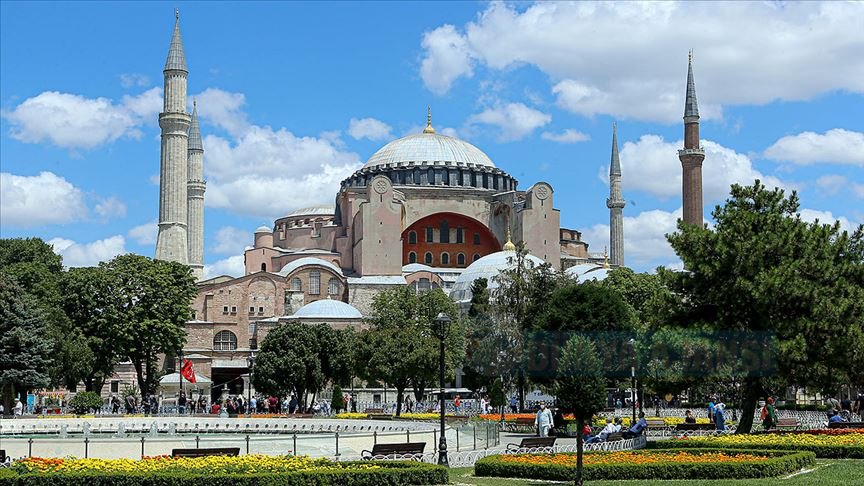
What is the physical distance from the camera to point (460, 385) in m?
52.2

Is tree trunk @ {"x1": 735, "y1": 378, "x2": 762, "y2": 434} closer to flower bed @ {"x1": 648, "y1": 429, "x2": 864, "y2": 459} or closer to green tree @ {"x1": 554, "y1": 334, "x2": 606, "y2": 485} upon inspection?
flower bed @ {"x1": 648, "y1": 429, "x2": 864, "y2": 459}

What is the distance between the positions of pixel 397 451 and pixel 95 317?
29.0m

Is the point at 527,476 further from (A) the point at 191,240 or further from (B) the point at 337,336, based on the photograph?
(A) the point at 191,240

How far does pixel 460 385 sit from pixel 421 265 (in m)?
14.4

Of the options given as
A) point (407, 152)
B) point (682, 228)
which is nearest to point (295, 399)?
point (682, 228)

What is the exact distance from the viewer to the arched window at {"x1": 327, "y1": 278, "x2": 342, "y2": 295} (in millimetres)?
60000

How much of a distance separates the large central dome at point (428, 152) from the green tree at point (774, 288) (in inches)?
1936

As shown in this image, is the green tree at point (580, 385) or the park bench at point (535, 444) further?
the park bench at point (535, 444)

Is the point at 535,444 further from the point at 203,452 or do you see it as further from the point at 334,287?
→ the point at 334,287

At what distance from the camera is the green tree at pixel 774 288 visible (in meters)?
20.3

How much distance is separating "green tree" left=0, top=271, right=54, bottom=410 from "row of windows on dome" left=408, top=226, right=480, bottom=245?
3302 centimetres

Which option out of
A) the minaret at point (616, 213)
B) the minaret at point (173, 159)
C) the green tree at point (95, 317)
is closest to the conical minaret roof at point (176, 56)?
the minaret at point (173, 159)

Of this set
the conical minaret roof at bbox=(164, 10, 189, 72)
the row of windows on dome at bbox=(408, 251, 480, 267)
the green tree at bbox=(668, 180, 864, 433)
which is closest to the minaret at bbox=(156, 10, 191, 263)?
the conical minaret roof at bbox=(164, 10, 189, 72)

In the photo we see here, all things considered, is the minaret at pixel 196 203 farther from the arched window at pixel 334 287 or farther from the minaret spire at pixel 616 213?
the minaret spire at pixel 616 213
